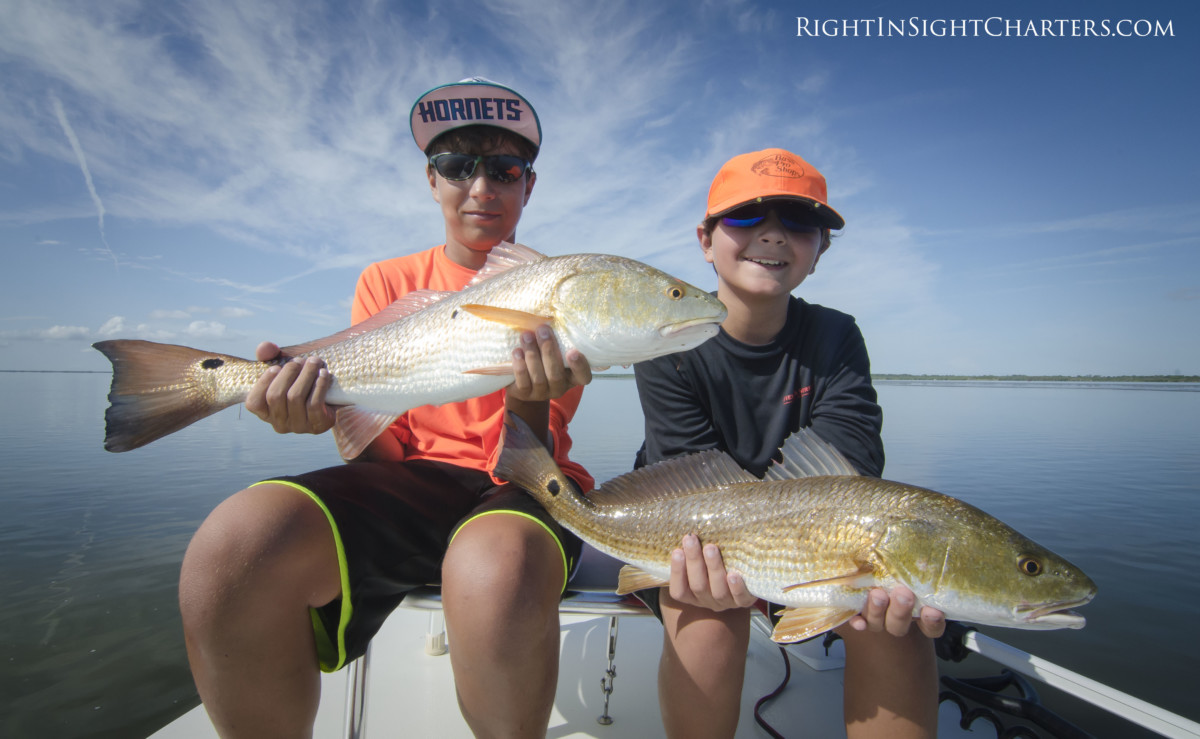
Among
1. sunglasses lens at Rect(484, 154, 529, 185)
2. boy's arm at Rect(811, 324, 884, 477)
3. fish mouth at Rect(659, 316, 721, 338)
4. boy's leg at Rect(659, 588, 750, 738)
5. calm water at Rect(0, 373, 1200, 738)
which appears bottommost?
Answer: calm water at Rect(0, 373, 1200, 738)

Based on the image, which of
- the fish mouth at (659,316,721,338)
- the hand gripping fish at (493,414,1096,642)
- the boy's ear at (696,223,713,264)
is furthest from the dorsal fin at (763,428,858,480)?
the boy's ear at (696,223,713,264)

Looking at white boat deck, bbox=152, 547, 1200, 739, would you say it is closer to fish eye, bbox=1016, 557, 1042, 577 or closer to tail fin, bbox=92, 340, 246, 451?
fish eye, bbox=1016, 557, 1042, 577

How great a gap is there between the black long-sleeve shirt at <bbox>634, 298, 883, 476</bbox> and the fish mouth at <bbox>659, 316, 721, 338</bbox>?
77cm

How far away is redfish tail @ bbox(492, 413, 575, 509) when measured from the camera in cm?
256

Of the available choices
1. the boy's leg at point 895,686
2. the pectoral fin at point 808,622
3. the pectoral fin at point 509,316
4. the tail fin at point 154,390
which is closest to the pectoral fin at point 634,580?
the pectoral fin at point 808,622

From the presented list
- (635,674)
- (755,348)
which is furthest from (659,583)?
(635,674)

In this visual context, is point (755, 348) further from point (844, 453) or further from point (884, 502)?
point (884, 502)

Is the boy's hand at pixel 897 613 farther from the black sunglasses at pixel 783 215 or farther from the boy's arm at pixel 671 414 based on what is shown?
the black sunglasses at pixel 783 215

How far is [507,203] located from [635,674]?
3.22 metres

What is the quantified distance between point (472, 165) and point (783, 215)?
1868mm

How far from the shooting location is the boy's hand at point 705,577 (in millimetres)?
2260

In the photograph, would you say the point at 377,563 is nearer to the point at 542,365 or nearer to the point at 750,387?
the point at 542,365

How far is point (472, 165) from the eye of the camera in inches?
132

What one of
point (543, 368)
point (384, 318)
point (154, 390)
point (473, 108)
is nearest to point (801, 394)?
point (543, 368)
